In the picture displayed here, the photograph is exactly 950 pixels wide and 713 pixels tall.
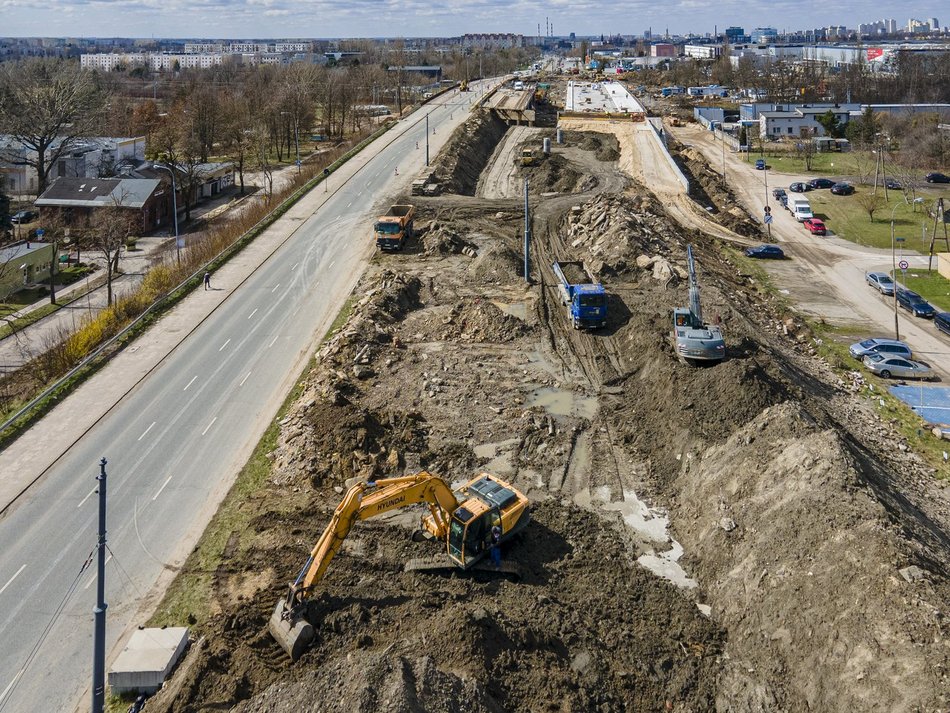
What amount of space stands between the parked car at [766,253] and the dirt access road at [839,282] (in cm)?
92

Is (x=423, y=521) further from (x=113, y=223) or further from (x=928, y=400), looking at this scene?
(x=113, y=223)

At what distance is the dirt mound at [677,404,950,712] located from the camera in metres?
14.3

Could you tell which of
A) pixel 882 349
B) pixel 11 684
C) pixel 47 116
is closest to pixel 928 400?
pixel 882 349

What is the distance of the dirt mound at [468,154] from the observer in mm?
65531

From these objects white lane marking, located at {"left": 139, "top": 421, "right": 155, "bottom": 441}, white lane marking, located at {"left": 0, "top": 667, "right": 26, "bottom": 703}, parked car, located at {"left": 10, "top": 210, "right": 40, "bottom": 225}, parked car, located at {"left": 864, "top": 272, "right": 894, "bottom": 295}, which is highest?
parked car, located at {"left": 10, "top": 210, "right": 40, "bottom": 225}

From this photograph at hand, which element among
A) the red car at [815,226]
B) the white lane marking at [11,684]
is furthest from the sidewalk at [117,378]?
the red car at [815,226]

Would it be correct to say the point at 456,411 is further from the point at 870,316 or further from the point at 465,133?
the point at 465,133

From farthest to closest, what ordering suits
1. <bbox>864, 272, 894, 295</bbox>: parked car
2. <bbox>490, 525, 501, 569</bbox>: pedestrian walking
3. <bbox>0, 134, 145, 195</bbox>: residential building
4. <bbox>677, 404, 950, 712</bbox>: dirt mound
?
1. <bbox>0, 134, 145, 195</bbox>: residential building
2. <bbox>864, 272, 894, 295</bbox>: parked car
3. <bbox>490, 525, 501, 569</bbox>: pedestrian walking
4. <bbox>677, 404, 950, 712</bbox>: dirt mound

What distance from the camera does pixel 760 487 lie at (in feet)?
68.4

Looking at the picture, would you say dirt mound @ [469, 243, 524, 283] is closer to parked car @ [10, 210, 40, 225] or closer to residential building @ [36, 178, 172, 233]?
residential building @ [36, 178, 172, 233]

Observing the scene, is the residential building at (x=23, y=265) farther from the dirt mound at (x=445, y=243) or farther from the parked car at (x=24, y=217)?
the dirt mound at (x=445, y=243)

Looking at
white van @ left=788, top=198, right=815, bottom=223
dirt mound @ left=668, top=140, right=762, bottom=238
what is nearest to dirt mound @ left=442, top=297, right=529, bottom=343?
dirt mound @ left=668, top=140, right=762, bottom=238

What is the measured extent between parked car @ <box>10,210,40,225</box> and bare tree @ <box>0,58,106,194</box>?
4.79 metres

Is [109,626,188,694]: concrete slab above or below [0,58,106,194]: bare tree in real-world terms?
below
